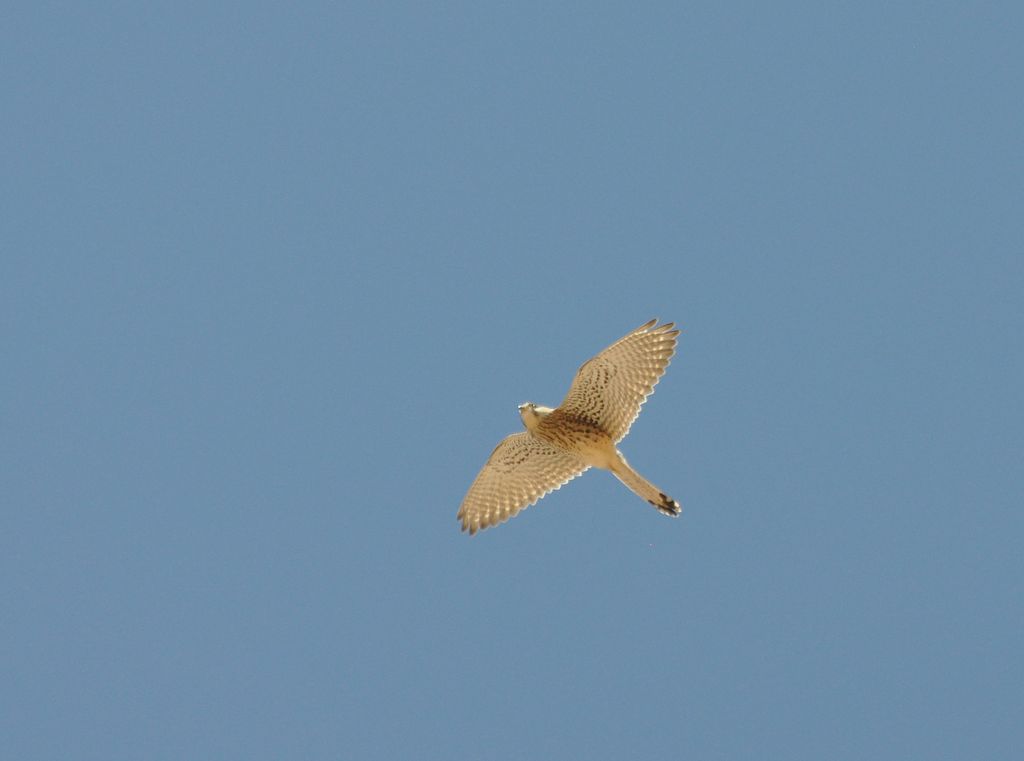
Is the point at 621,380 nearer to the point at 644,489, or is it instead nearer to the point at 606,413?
the point at 606,413

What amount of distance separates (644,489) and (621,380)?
3.33 ft

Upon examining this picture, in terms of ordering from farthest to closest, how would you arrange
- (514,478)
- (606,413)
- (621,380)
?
(514,478) < (606,413) < (621,380)

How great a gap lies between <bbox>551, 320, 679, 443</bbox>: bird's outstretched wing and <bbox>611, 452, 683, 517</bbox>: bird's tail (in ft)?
0.87

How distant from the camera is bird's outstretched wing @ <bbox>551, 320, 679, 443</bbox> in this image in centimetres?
1299

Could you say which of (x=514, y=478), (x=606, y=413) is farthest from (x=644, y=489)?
(x=514, y=478)

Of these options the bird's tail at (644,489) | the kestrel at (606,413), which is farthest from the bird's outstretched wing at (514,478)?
the bird's tail at (644,489)

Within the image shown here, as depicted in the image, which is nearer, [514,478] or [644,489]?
[644,489]

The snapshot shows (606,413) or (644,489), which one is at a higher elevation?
(606,413)

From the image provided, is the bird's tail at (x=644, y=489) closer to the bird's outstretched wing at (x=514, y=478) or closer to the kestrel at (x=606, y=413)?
the kestrel at (x=606, y=413)

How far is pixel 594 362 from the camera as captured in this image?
1288cm

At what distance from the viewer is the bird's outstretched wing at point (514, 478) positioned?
13.8 m

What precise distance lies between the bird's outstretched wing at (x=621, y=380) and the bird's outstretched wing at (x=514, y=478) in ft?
2.07

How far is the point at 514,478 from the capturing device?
556 inches

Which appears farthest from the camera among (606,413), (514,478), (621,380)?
(514,478)
